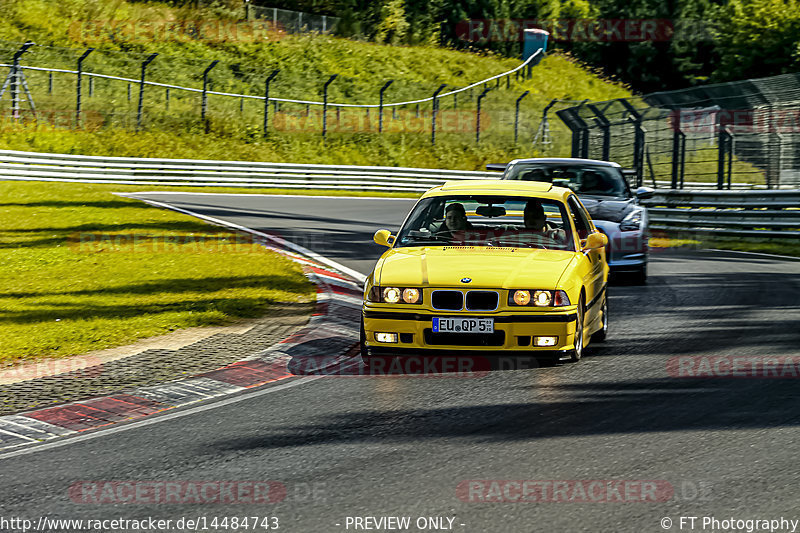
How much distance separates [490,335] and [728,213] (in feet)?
56.1

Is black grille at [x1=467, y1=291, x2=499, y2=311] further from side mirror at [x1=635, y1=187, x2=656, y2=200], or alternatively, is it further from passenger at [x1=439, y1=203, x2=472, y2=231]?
side mirror at [x1=635, y1=187, x2=656, y2=200]

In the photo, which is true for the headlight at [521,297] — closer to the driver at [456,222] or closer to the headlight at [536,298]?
the headlight at [536,298]

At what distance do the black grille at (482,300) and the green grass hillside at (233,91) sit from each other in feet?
92.8

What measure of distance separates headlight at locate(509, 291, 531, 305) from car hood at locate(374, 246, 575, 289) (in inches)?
2.1

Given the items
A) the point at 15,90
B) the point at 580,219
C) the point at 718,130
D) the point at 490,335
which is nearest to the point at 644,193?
the point at 580,219

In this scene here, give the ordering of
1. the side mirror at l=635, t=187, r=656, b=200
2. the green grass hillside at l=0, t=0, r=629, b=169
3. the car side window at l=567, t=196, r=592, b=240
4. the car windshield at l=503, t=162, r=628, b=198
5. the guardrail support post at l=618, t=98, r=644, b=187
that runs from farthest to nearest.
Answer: the green grass hillside at l=0, t=0, r=629, b=169 → the guardrail support post at l=618, t=98, r=644, b=187 → the car windshield at l=503, t=162, r=628, b=198 → the side mirror at l=635, t=187, r=656, b=200 → the car side window at l=567, t=196, r=592, b=240

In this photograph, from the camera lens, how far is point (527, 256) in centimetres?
848

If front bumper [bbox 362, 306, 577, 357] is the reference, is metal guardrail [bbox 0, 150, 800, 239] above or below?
above

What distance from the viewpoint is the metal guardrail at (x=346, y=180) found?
22.5 m

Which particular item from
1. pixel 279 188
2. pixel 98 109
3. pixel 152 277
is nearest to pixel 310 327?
pixel 152 277

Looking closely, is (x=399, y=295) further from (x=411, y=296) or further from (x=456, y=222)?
(x=456, y=222)

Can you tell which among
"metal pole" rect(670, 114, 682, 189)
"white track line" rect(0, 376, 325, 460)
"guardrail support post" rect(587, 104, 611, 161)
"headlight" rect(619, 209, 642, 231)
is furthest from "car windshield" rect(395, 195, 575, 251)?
"metal pole" rect(670, 114, 682, 189)

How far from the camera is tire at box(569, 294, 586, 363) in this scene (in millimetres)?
7967

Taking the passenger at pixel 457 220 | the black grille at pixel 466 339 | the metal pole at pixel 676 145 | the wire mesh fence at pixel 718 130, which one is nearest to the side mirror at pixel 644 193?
the passenger at pixel 457 220
